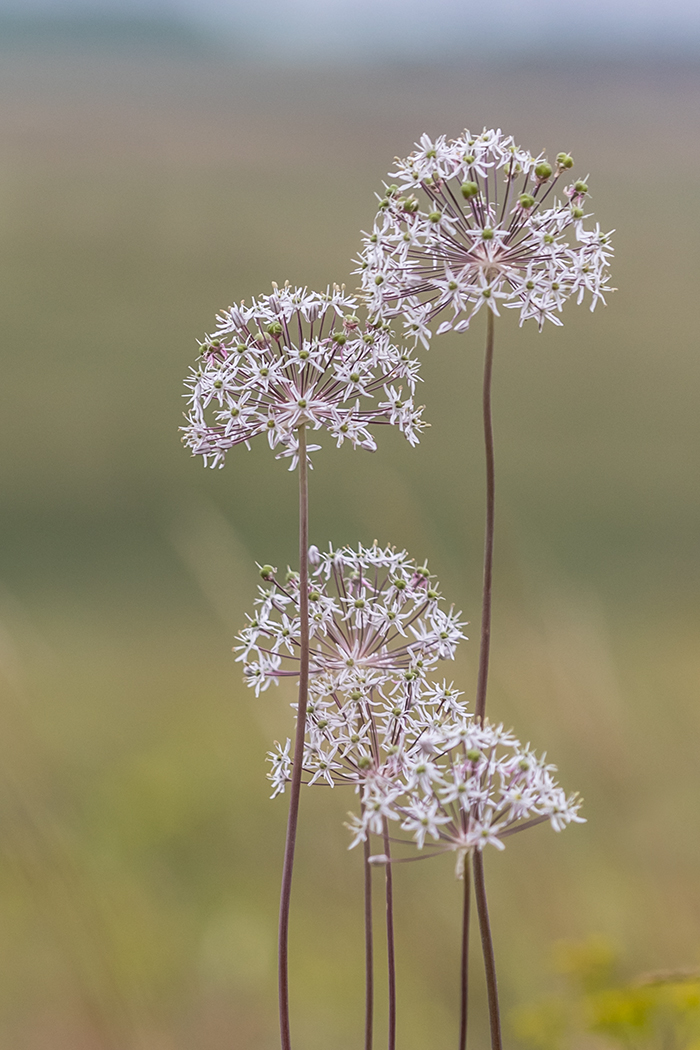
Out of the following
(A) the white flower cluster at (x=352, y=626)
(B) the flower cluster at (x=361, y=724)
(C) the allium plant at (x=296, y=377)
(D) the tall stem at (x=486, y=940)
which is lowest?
(D) the tall stem at (x=486, y=940)

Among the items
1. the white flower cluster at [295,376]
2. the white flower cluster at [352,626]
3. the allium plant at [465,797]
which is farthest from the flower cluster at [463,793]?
the white flower cluster at [295,376]

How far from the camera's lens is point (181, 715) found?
5.11 metres

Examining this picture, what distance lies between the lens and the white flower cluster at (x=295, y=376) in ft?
3.41

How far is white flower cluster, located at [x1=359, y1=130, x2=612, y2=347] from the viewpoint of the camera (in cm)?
102

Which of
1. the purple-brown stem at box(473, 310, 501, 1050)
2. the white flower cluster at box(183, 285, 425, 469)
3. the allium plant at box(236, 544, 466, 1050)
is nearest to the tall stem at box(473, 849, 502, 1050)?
the purple-brown stem at box(473, 310, 501, 1050)

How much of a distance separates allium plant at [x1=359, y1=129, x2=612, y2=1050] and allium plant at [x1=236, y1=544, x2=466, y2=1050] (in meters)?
0.28

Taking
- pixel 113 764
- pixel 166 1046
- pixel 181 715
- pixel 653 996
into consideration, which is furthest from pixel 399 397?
pixel 181 715

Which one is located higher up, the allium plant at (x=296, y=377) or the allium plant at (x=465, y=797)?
the allium plant at (x=296, y=377)

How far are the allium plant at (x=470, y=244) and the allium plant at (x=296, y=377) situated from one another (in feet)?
0.16

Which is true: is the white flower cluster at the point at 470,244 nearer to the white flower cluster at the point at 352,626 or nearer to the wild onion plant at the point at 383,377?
the wild onion plant at the point at 383,377

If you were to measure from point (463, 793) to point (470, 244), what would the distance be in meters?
0.56

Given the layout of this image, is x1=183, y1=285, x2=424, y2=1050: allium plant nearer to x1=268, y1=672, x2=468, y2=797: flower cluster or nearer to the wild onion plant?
the wild onion plant

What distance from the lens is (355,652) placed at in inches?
42.7

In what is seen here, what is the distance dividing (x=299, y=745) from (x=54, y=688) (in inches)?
189
